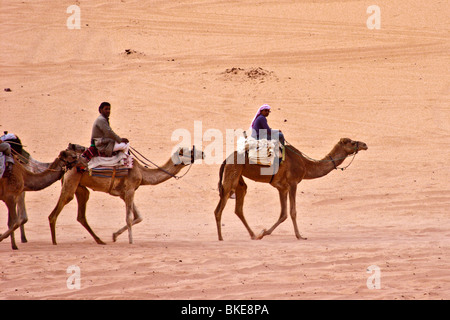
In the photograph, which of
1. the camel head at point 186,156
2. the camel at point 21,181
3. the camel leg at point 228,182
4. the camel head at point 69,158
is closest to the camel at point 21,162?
the camel at point 21,181

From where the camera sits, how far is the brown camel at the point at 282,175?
43.5 feet

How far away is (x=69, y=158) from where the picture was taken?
40.8ft

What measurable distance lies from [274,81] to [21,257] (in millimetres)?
16090

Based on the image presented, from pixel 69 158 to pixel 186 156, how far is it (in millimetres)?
1978

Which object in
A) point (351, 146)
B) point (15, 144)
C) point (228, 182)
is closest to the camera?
point (15, 144)

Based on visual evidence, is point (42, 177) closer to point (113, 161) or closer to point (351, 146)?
point (113, 161)

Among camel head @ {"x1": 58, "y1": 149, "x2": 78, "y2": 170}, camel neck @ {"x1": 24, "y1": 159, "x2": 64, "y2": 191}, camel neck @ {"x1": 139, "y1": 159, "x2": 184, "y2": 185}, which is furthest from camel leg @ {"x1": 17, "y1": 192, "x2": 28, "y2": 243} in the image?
camel neck @ {"x1": 139, "y1": 159, "x2": 184, "y2": 185}

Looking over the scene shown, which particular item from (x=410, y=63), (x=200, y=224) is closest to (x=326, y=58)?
(x=410, y=63)

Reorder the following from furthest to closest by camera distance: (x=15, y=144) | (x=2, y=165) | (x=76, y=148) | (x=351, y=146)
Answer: (x=351, y=146)
(x=15, y=144)
(x=76, y=148)
(x=2, y=165)

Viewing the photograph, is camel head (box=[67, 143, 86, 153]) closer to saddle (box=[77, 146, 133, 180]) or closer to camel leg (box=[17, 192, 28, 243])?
saddle (box=[77, 146, 133, 180])

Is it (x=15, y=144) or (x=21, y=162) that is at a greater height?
(x=15, y=144)

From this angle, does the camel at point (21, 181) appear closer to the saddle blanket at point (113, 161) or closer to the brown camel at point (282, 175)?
the saddle blanket at point (113, 161)

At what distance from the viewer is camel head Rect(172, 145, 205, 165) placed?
1293cm

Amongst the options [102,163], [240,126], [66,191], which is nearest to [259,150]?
[102,163]
